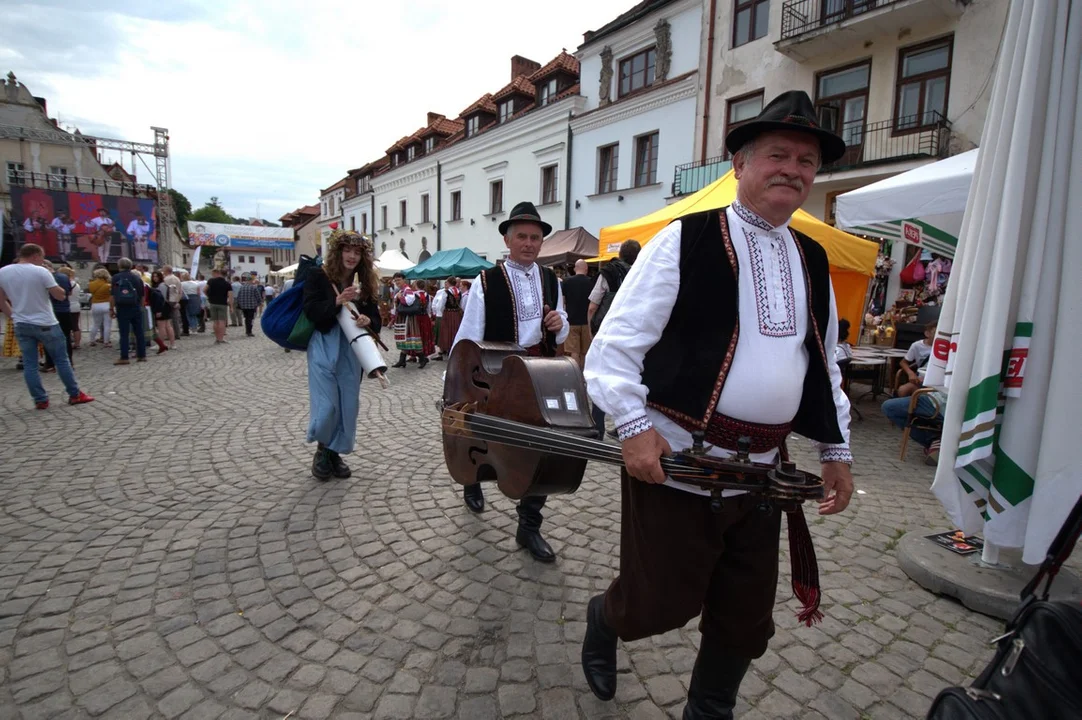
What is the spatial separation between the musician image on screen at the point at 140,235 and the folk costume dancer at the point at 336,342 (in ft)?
93.2

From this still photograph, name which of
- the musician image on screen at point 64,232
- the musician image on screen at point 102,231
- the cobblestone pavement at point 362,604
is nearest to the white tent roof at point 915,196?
the cobblestone pavement at point 362,604

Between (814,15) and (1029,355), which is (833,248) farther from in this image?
(814,15)

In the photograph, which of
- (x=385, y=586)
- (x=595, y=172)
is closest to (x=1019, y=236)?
(x=385, y=586)

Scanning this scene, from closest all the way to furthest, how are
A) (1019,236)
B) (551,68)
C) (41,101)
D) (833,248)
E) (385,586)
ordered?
1. (1019,236)
2. (385,586)
3. (833,248)
4. (551,68)
5. (41,101)

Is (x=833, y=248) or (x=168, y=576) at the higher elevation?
(x=833, y=248)

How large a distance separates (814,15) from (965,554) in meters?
13.4

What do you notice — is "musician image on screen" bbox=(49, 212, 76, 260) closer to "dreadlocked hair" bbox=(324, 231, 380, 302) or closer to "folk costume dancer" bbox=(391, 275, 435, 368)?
"folk costume dancer" bbox=(391, 275, 435, 368)

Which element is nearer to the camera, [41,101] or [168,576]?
[168,576]

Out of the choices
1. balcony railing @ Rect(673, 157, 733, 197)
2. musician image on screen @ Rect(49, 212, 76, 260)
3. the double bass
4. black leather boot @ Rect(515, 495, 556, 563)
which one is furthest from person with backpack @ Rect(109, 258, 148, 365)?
musician image on screen @ Rect(49, 212, 76, 260)

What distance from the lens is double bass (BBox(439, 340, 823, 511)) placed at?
139 centimetres

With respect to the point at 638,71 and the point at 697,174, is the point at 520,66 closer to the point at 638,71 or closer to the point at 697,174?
the point at 638,71

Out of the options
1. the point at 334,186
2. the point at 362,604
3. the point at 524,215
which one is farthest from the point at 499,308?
the point at 334,186

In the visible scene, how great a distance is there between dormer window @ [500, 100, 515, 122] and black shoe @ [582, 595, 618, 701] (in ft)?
74.3

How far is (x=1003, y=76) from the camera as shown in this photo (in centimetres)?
239
